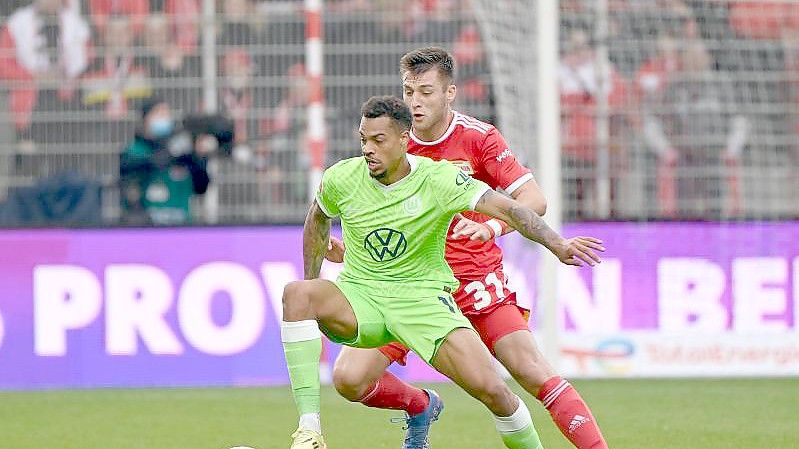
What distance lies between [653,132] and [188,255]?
414cm

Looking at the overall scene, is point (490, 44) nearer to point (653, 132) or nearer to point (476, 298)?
point (653, 132)

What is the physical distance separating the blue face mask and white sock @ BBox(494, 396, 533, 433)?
22.8ft

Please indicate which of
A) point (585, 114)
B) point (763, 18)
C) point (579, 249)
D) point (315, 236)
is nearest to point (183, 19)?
point (585, 114)

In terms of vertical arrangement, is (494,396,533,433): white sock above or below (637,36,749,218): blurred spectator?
below

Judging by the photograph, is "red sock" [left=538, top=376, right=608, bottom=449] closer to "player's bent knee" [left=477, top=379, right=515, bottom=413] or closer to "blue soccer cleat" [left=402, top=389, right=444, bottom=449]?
"player's bent knee" [left=477, top=379, right=515, bottom=413]

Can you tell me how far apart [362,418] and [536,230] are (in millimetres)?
4081

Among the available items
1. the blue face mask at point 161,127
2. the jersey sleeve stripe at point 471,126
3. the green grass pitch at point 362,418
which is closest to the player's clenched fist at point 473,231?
the jersey sleeve stripe at point 471,126

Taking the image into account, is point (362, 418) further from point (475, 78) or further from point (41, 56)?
point (41, 56)

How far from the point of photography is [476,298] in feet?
25.5

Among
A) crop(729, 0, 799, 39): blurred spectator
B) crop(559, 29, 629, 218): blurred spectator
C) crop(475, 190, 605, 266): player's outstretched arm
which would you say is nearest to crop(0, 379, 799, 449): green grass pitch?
crop(559, 29, 629, 218): blurred spectator

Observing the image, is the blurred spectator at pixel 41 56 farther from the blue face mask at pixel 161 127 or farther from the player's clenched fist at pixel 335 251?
the player's clenched fist at pixel 335 251

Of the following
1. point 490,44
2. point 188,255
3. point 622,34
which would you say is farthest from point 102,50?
point 622,34

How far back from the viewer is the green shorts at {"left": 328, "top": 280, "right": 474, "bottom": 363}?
718 centimetres

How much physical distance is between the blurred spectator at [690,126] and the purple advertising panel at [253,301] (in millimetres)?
334
